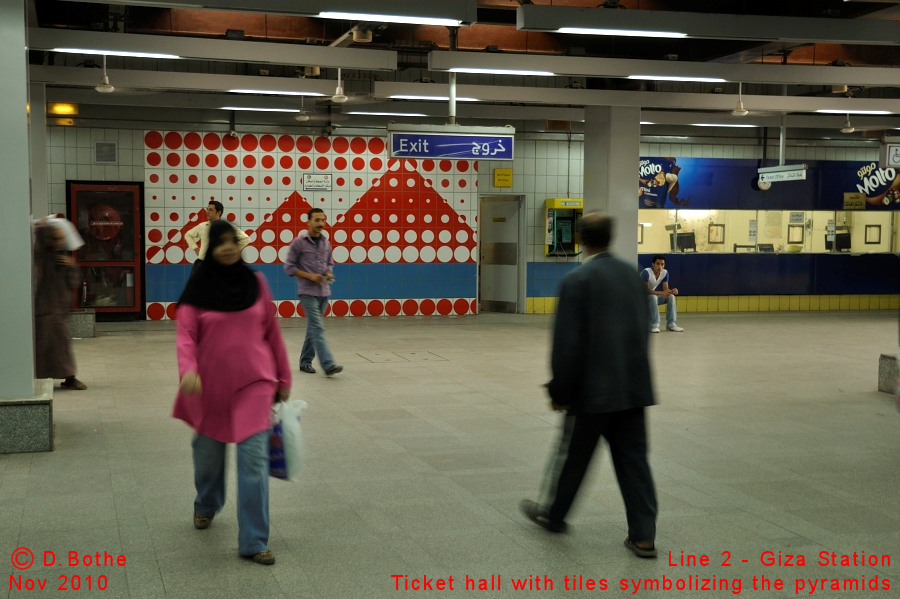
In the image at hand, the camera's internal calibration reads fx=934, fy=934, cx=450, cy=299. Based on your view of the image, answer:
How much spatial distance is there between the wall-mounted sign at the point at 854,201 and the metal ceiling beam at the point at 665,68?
8055 millimetres

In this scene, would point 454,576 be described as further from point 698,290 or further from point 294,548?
point 698,290

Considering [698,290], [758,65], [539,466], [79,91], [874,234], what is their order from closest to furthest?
[539,466]
[758,65]
[79,91]
[698,290]
[874,234]

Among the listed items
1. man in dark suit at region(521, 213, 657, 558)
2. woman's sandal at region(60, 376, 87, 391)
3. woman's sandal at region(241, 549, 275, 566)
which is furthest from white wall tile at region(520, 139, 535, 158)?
woman's sandal at region(241, 549, 275, 566)

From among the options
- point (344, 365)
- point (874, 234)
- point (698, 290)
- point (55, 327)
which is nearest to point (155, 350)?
point (344, 365)

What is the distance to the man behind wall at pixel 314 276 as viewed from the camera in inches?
383

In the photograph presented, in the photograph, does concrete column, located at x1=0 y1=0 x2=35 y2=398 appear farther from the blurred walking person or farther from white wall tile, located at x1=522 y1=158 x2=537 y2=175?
white wall tile, located at x1=522 y1=158 x2=537 y2=175

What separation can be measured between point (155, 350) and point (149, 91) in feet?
11.6

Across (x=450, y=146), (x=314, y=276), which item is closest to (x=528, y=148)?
(x=450, y=146)

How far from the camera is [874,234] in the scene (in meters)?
20.3

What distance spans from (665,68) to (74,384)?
766cm

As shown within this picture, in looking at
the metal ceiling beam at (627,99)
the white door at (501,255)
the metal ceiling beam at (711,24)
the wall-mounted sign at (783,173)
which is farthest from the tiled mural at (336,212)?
the metal ceiling beam at (711,24)

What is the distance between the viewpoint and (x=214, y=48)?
10.4m

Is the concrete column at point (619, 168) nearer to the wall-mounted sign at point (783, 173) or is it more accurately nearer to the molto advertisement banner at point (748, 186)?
the wall-mounted sign at point (783, 173)

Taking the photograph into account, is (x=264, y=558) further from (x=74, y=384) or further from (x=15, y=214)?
(x=74, y=384)
